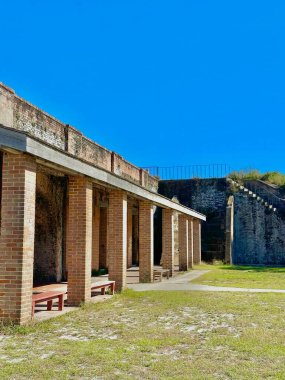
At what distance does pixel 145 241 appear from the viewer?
14.3m

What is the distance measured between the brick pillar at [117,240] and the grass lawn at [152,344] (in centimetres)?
234

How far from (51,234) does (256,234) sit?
16.4 m

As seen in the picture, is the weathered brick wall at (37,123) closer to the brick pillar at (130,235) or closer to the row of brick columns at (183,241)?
the row of brick columns at (183,241)

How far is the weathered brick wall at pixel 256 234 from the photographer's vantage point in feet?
90.6

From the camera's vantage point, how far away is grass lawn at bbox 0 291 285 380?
4.55 m

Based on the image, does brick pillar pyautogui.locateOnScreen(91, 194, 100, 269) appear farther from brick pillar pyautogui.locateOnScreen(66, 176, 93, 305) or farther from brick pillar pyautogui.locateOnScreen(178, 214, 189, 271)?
brick pillar pyautogui.locateOnScreen(66, 176, 93, 305)

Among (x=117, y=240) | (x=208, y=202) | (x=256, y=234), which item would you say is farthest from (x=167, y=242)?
(x=256, y=234)

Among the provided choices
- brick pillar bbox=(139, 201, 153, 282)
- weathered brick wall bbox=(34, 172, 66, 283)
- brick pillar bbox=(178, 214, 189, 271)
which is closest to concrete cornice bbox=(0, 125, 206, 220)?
brick pillar bbox=(139, 201, 153, 282)

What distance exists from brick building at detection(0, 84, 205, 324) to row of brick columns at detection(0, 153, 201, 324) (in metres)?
0.02

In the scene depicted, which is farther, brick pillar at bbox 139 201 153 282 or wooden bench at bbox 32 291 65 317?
brick pillar at bbox 139 201 153 282

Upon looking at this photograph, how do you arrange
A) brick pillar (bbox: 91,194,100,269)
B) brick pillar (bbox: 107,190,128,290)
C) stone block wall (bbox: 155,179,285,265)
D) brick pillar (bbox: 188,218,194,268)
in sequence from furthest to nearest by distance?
stone block wall (bbox: 155,179,285,265) < brick pillar (bbox: 188,218,194,268) < brick pillar (bbox: 91,194,100,269) < brick pillar (bbox: 107,190,128,290)

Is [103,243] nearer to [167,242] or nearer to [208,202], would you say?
[167,242]

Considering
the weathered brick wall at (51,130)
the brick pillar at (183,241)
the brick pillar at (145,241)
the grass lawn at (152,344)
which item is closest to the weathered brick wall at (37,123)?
the weathered brick wall at (51,130)

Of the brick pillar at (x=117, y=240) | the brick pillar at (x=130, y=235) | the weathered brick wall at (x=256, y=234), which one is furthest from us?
the weathered brick wall at (x=256, y=234)
